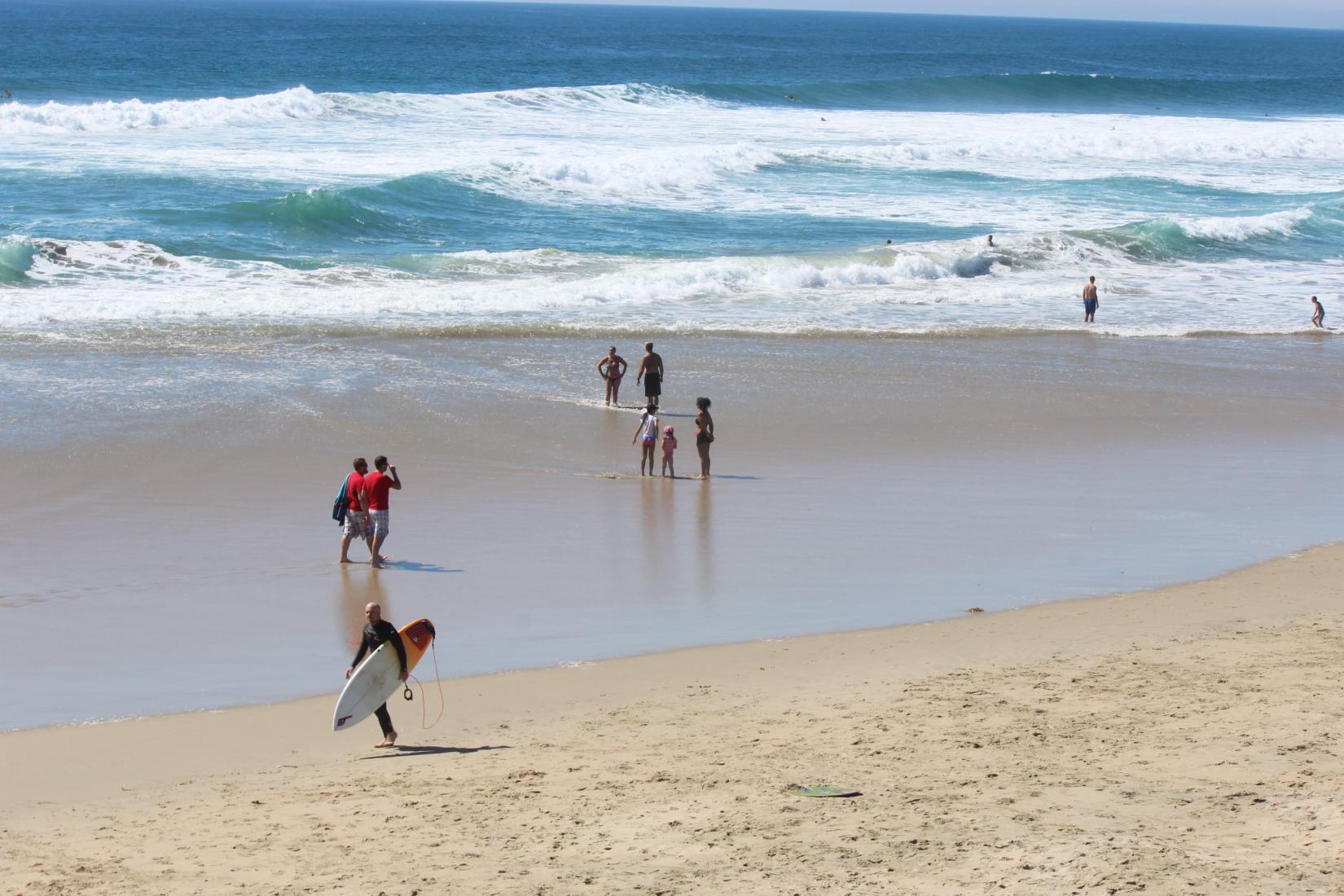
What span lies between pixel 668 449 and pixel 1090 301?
38.6 feet

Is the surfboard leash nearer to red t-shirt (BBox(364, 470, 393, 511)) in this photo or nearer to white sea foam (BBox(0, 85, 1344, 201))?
red t-shirt (BBox(364, 470, 393, 511))

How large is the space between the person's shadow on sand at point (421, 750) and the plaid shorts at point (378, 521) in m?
3.61

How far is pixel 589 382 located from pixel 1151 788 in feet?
→ 43.5

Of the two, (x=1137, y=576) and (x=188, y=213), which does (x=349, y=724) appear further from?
(x=188, y=213)

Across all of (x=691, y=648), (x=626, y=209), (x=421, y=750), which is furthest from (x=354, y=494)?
(x=626, y=209)

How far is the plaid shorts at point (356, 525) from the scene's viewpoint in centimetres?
1181

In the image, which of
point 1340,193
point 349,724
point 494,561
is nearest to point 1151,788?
point 349,724

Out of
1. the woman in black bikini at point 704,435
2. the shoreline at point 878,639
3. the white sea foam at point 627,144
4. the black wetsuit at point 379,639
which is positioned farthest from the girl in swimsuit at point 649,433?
the white sea foam at point 627,144

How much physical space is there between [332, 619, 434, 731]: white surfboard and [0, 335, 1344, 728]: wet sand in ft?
3.09

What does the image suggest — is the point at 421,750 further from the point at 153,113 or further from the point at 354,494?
the point at 153,113

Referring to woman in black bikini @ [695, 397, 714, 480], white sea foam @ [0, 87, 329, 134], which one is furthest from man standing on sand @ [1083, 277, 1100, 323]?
white sea foam @ [0, 87, 329, 134]

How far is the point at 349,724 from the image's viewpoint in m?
8.47

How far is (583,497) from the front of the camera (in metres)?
14.3

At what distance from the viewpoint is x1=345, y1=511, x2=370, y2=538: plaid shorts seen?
11812 mm
